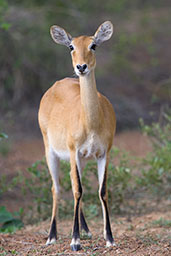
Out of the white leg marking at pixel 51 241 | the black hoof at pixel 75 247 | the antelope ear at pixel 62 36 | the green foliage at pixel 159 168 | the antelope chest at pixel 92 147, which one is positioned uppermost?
the antelope ear at pixel 62 36

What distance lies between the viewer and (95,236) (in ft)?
19.3

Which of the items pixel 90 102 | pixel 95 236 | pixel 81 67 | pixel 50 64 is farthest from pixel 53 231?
pixel 50 64

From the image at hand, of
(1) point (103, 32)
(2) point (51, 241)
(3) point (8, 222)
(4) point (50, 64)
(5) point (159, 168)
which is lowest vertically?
(2) point (51, 241)

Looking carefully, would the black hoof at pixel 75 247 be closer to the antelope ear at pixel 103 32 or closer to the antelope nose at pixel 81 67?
the antelope nose at pixel 81 67

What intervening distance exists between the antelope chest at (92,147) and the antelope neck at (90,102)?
12 cm

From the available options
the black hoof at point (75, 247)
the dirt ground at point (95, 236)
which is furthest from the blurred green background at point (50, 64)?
the black hoof at point (75, 247)

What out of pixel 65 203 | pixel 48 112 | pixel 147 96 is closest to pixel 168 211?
pixel 65 203

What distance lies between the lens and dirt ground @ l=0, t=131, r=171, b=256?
15.9 ft

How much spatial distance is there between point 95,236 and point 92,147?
1.41 meters

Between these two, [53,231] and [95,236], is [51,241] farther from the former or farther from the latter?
[95,236]

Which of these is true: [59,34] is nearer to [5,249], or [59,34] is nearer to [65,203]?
[5,249]

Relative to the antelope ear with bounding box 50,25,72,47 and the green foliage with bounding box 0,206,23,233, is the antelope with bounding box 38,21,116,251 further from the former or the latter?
the green foliage with bounding box 0,206,23,233

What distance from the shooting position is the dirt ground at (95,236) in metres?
4.85

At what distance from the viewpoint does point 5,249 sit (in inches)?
203
